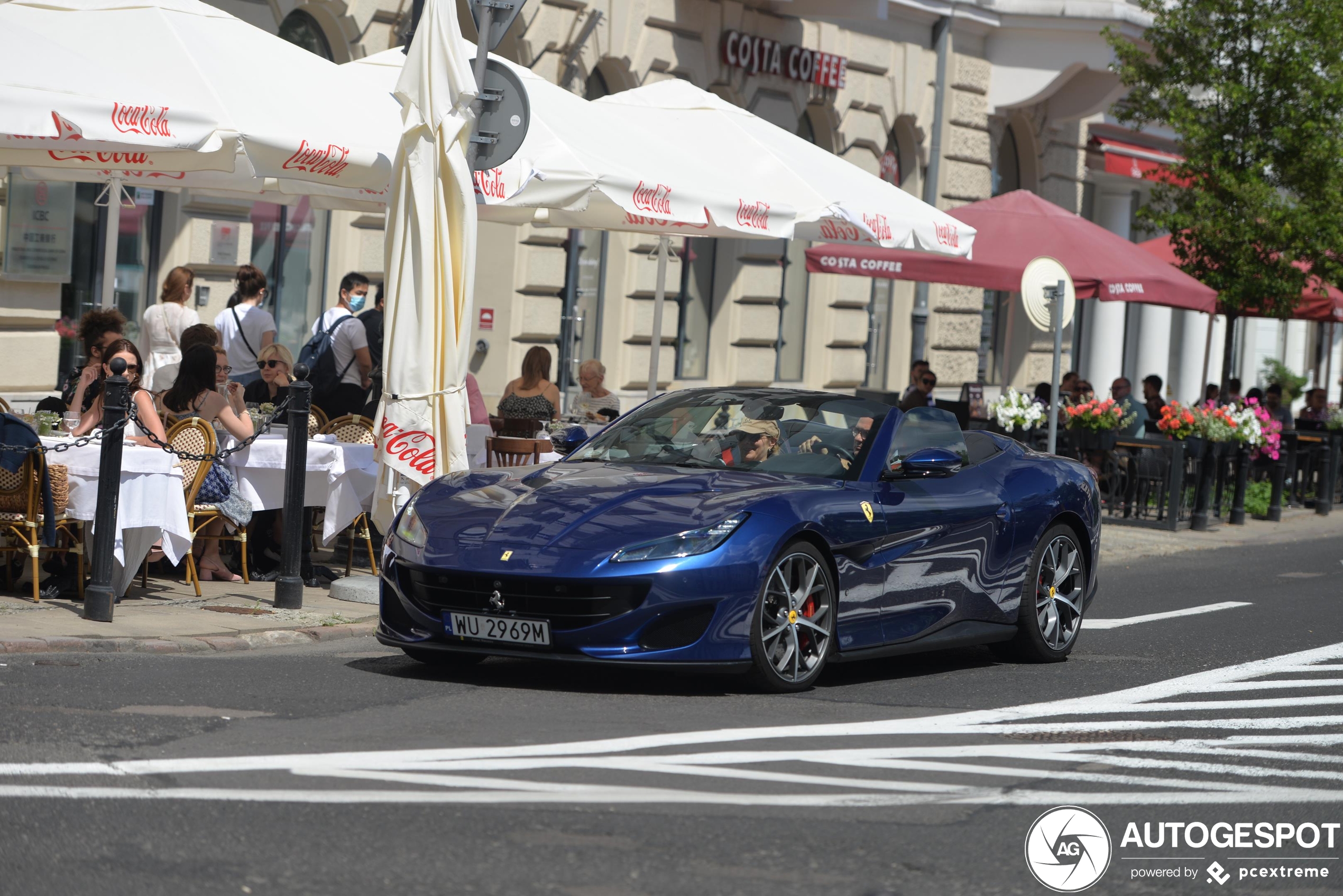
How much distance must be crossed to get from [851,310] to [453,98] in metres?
17.6

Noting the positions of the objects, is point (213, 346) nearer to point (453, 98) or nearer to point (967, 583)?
point (453, 98)

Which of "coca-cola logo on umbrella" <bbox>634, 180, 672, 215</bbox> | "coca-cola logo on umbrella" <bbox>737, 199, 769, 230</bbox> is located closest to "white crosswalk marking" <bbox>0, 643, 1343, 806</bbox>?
"coca-cola logo on umbrella" <bbox>634, 180, 672, 215</bbox>

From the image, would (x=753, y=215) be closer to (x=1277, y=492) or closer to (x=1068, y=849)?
(x=1068, y=849)

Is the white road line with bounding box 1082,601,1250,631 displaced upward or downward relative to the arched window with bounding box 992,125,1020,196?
downward

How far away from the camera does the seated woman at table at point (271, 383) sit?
13.7m

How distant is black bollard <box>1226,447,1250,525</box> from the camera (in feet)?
68.2

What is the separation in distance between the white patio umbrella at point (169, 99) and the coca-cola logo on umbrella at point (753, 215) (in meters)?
2.88

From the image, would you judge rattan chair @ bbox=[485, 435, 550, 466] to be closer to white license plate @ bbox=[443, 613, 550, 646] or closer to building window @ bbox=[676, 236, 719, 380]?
white license plate @ bbox=[443, 613, 550, 646]

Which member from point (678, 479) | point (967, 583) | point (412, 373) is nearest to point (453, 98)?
point (412, 373)

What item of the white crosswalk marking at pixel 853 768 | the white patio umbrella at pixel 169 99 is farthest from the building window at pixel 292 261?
the white crosswalk marking at pixel 853 768

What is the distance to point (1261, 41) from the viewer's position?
2395 cm

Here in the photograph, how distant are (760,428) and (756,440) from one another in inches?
3.9

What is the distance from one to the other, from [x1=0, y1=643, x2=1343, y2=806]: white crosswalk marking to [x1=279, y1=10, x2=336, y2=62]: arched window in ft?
39.8

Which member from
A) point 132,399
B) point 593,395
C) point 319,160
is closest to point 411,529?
point 132,399
